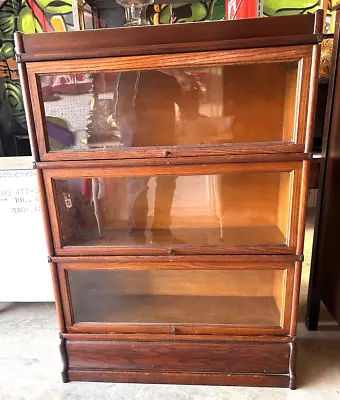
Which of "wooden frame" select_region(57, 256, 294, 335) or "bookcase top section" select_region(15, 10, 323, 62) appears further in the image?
"wooden frame" select_region(57, 256, 294, 335)

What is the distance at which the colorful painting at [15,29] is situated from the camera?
249 centimetres

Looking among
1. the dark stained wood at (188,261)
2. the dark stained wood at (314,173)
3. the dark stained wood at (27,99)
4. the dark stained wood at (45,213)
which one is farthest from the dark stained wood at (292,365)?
the dark stained wood at (27,99)

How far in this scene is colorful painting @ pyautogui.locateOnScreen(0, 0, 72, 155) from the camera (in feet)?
8.18

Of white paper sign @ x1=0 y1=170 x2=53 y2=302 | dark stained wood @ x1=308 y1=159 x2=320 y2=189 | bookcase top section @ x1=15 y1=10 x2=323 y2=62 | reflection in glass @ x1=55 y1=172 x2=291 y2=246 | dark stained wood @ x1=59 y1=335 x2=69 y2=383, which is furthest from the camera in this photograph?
dark stained wood @ x1=308 y1=159 x2=320 y2=189

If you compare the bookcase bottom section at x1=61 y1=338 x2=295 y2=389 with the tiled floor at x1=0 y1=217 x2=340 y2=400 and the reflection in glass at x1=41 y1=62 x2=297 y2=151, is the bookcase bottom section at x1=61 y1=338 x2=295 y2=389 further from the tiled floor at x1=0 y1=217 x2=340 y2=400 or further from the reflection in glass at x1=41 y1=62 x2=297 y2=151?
the reflection in glass at x1=41 y1=62 x2=297 y2=151

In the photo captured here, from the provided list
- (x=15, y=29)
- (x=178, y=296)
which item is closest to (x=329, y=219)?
(x=178, y=296)

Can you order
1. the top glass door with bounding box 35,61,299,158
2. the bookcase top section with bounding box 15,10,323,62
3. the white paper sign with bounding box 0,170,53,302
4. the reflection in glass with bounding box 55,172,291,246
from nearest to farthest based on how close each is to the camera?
the bookcase top section with bounding box 15,10,323,62, the top glass door with bounding box 35,61,299,158, the reflection in glass with bounding box 55,172,291,246, the white paper sign with bounding box 0,170,53,302

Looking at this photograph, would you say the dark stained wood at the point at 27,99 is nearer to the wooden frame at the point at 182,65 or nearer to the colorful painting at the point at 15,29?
the wooden frame at the point at 182,65

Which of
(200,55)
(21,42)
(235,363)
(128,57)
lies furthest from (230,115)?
(235,363)

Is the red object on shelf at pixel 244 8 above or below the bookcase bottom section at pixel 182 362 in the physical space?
above

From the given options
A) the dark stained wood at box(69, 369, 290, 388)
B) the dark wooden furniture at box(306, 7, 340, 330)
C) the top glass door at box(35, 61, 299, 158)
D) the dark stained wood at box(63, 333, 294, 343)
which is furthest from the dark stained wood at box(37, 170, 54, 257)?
the dark wooden furniture at box(306, 7, 340, 330)

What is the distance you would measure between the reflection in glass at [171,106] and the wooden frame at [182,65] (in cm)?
3

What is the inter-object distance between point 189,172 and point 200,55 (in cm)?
35

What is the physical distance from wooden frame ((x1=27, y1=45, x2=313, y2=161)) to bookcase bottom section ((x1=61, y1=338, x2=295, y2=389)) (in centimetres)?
69
